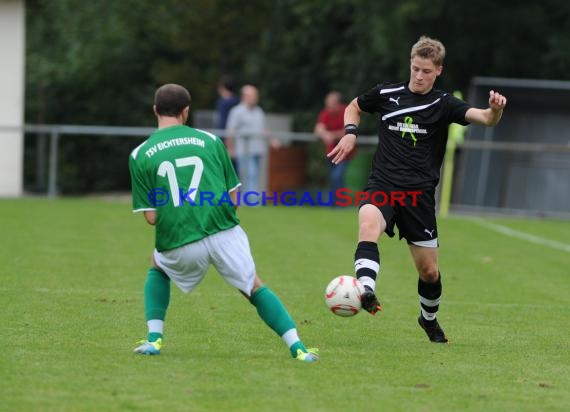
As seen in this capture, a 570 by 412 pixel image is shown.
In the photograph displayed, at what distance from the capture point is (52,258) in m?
12.9

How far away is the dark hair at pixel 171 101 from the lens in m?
7.25

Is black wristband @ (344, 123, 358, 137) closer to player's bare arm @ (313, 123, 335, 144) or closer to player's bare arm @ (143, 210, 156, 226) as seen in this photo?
player's bare arm @ (143, 210, 156, 226)

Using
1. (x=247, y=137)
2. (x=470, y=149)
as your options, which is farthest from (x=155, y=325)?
(x=470, y=149)

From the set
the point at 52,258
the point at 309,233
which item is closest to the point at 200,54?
the point at 309,233

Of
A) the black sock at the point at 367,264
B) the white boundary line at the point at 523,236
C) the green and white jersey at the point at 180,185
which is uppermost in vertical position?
the green and white jersey at the point at 180,185

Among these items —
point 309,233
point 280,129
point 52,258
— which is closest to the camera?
point 52,258

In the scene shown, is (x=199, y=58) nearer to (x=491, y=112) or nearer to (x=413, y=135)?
(x=413, y=135)

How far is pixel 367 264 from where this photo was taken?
7750mm

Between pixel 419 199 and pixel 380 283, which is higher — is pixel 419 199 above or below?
above


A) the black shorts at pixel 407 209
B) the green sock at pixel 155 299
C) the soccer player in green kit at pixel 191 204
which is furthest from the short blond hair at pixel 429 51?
the green sock at pixel 155 299

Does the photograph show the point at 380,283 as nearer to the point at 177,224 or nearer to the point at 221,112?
the point at 177,224

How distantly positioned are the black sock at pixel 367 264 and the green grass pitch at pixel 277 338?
1.57ft

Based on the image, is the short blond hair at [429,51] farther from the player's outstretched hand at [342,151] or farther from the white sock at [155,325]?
the white sock at [155,325]

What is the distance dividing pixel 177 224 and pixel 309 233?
944cm
